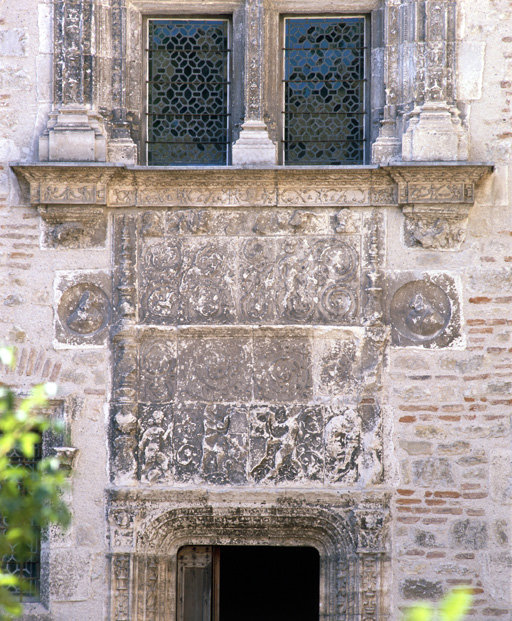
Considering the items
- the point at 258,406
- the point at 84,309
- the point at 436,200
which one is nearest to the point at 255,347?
the point at 258,406

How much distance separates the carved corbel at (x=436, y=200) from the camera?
19.7 feet

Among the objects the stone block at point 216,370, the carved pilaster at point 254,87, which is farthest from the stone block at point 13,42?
the stone block at point 216,370

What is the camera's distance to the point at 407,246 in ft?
20.1

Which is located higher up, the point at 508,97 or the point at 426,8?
the point at 426,8

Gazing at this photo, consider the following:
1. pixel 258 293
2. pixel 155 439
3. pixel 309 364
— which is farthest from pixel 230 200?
pixel 155 439

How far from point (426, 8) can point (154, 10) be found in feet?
5.43

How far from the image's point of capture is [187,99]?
21.3ft

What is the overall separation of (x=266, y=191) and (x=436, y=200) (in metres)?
0.99

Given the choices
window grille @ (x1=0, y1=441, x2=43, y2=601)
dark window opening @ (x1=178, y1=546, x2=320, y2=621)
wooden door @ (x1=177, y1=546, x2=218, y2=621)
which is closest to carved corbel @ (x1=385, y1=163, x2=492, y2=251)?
wooden door @ (x1=177, y1=546, x2=218, y2=621)

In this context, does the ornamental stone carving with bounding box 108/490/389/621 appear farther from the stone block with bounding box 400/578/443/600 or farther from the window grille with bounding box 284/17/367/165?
the window grille with bounding box 284/17/367/165

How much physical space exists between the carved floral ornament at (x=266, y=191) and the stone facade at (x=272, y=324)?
0.01 metres

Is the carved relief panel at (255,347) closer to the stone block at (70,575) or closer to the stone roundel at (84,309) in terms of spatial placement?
the stone roundel at (84,309)

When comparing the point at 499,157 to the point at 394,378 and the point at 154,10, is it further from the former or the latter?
the point at 154,10

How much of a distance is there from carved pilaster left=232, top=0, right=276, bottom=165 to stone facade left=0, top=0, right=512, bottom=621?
13 mm
